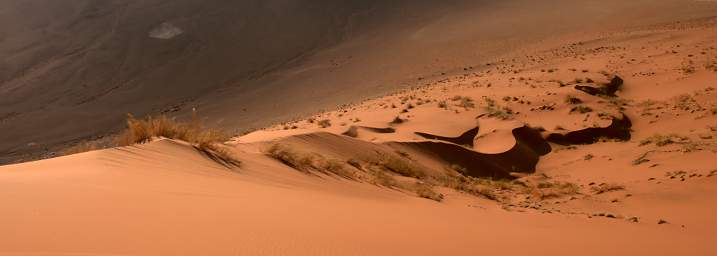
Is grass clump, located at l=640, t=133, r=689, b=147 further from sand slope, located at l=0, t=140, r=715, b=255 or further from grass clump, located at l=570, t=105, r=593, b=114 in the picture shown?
sand slope, located at l=0, t=140, r=715, b=255

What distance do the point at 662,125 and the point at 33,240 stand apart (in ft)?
41.8

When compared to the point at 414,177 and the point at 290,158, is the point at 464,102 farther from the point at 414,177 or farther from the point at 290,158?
the point at 290,158

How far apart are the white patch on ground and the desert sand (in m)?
17.2

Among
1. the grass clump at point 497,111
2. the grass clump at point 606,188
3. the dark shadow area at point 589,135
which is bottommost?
the grass clump at point 606,188

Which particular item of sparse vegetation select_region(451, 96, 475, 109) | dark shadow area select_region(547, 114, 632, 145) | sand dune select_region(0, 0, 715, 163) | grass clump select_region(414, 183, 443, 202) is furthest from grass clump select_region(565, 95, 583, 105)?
sand dune select_region(0, 0, 715, 163)

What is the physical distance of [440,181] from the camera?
9.53 meters

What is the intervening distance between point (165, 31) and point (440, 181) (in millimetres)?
25658

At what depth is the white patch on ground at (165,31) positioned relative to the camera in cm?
3184

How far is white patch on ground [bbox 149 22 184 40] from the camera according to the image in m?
31.8

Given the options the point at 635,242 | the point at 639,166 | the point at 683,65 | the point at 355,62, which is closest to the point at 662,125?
the point at 639,166

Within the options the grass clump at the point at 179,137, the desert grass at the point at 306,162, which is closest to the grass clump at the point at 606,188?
the desert grass at the point at 306,162

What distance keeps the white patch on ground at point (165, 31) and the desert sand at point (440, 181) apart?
56.4ft

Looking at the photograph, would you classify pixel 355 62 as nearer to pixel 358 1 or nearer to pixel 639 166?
pixel 358 1

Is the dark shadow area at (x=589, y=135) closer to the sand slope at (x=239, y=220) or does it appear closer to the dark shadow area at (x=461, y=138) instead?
the dark shadow area at (x=461, y=138)
